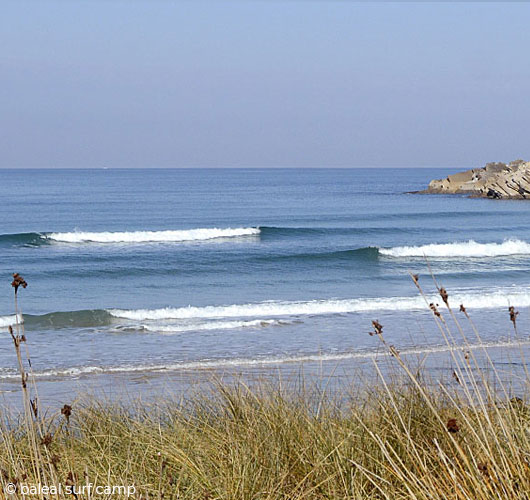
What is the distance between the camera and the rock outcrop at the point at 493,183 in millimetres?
59938

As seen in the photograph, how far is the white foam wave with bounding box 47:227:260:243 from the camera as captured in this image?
3144cm

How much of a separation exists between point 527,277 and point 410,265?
14.5 ft

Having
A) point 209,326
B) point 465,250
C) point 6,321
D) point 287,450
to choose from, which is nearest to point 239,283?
point 209,326

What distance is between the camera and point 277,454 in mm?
3930

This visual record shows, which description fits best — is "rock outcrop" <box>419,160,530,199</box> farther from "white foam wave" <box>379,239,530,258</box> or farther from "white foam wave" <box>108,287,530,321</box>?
"white foam wave" <box>108,287,530,321</box>

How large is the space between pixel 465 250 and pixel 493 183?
37270 millimetres

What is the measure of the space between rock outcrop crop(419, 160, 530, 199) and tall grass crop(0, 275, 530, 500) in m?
58.4

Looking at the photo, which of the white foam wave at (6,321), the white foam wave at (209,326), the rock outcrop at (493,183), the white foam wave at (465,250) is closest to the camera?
the white foam wave at (209,326)

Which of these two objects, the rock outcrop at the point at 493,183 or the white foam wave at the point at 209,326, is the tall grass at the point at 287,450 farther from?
the rock outcrop at the point at 493,183

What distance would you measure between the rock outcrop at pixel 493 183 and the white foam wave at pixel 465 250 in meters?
32.1

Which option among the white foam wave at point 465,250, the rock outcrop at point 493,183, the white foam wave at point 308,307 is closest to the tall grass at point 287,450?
the white foam wave at point 308,307

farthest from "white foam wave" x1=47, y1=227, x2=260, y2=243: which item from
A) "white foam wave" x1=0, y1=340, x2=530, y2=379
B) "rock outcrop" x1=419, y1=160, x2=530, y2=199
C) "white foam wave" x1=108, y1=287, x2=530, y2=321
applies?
"rock outcrop" x1=419, y1=160, x2=530, y2=199

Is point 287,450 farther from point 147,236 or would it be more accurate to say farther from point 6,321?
point 147,236

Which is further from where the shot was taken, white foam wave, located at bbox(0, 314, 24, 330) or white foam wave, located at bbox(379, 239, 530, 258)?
white foam wave, located at bbox(379, 239, 530, 258)
